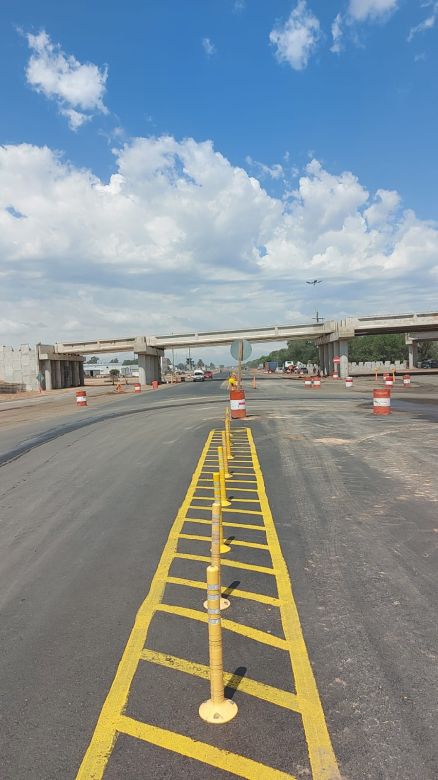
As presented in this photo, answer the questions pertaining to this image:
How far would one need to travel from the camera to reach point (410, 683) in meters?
3.54

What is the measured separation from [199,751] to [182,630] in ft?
4.45

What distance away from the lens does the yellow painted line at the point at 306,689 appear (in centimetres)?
287

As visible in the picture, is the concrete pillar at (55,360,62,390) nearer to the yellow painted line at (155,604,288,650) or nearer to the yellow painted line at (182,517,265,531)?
the yellow painted line at (182,517,265,531)

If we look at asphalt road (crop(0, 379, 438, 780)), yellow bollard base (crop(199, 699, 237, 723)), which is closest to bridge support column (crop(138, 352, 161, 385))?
asphalt road (crop(0, 379, 438, 780))

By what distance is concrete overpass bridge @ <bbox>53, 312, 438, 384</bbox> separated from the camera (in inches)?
2386

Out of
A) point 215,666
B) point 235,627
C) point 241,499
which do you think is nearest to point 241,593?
point 235,627

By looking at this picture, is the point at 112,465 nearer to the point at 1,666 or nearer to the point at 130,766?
the point at 1,666

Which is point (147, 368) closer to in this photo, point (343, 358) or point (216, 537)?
point (343, 358)

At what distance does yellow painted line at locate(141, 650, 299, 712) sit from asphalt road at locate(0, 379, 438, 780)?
0.44 feet

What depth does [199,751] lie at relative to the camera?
298 centimetres

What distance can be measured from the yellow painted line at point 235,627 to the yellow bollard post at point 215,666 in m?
0.77

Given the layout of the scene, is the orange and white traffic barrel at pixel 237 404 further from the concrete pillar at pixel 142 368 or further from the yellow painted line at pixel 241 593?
the concrete pillar at pixel 142 368

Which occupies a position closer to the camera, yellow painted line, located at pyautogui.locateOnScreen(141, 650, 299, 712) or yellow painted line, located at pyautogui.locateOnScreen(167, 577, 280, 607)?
yellow painted line, located at pyautogui.locateOnScreen(141, 650, 299, 712)

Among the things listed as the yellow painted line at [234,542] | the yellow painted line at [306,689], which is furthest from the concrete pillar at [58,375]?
the yellow painted line at [306,689]
